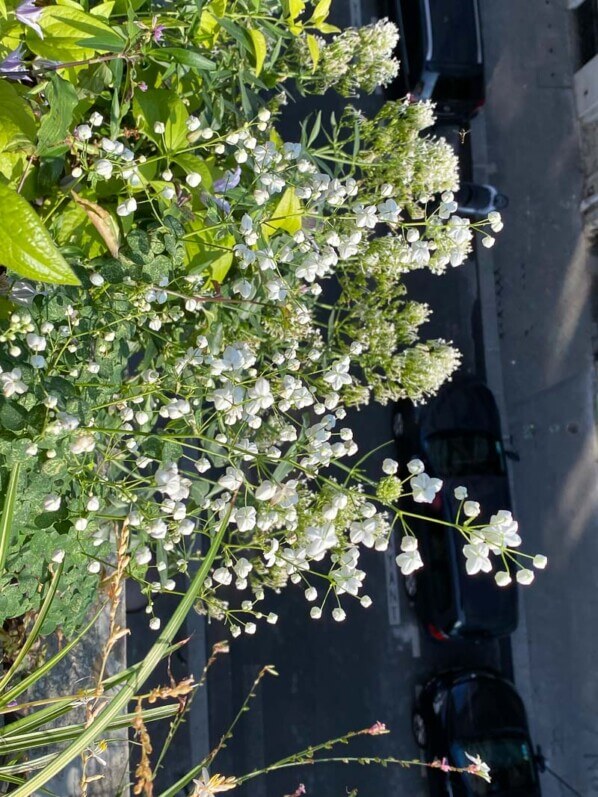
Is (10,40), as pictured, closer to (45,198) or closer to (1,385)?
(45,198)

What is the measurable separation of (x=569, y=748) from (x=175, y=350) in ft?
20.1

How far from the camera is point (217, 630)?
5.34 m

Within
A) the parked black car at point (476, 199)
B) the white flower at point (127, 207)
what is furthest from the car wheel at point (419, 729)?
the white flower at point (127, 207)

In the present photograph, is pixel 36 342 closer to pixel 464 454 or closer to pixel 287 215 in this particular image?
pixel 287 215

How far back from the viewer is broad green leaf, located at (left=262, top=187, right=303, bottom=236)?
2.14m

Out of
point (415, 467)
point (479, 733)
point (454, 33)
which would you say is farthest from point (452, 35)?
point (479, 733)

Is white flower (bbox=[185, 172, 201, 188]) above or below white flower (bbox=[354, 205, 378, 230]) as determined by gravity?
above

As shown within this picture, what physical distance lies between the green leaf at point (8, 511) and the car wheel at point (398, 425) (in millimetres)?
4503

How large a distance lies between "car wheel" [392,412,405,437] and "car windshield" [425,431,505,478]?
1.03 ft

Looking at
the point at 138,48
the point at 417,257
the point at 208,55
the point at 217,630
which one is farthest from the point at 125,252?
the point at 217,630

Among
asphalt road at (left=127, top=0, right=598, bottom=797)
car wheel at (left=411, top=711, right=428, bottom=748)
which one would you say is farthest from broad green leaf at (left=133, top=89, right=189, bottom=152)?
car wheel at (left=411, top=711, right=428, bottom=748)

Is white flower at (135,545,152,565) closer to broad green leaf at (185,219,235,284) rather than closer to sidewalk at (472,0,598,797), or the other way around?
broad green leaf at (185,219,235,284)

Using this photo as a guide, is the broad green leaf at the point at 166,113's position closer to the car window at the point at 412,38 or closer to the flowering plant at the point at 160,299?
the flowering plant at the point at 160,299

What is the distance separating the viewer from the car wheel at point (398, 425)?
593 centimetres
